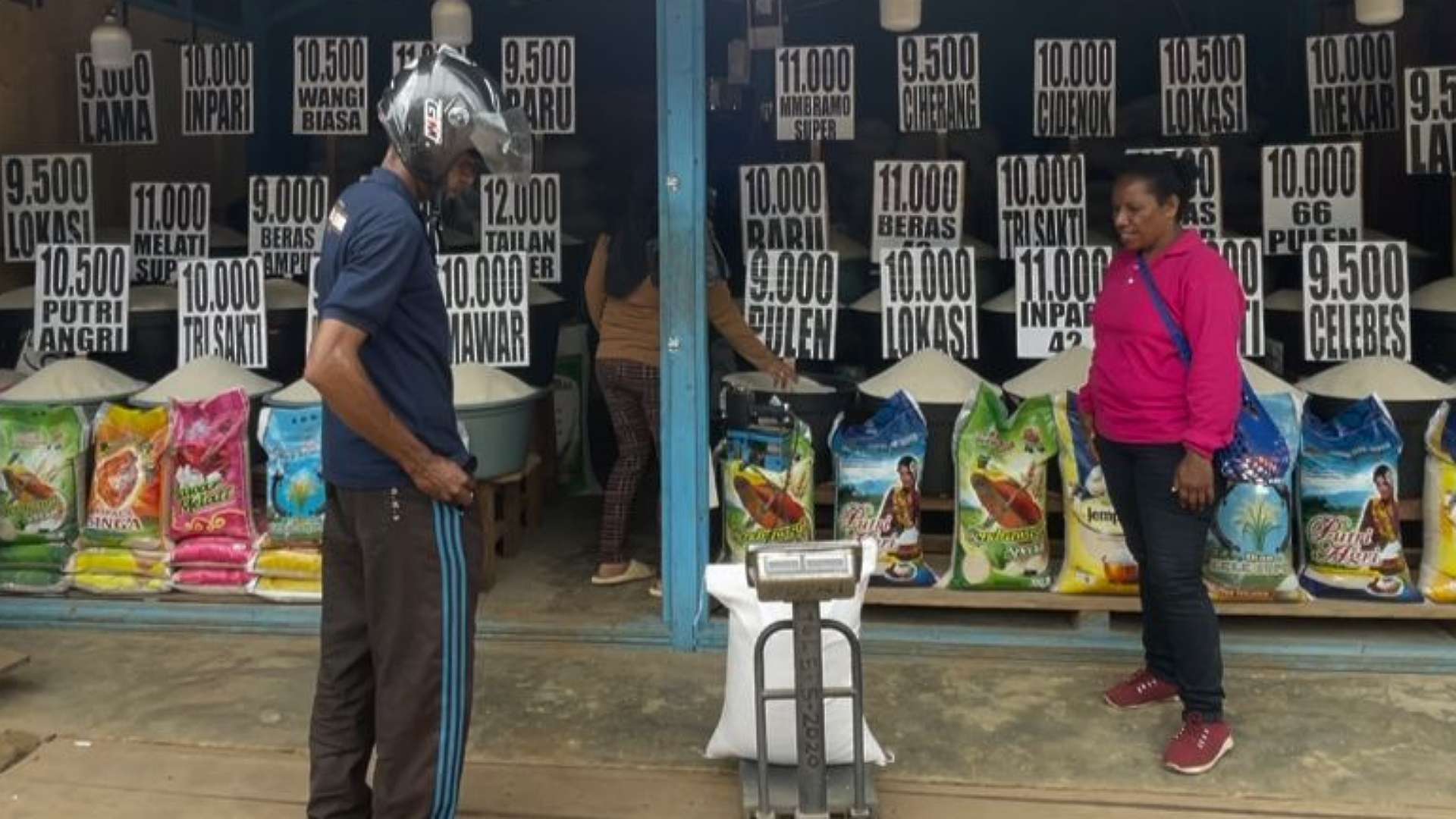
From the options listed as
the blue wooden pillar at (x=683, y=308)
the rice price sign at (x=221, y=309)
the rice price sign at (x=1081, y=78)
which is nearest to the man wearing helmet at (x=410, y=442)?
the blue wooden pillar at (x=683, y=308)

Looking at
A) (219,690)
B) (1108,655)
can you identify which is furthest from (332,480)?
(1108,655)

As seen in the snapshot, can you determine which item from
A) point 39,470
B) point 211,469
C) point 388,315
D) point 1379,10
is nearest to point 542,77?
point 211,469

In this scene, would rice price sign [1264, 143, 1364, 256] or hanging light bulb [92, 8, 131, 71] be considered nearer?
rice price sign [1264, 143, 1364, 256]

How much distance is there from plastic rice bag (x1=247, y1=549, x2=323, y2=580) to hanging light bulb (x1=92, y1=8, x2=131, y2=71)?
222cm

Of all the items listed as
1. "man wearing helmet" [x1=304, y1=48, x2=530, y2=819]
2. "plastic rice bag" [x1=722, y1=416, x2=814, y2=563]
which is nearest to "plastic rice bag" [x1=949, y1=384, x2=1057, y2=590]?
"plastic rice bag" [x1=722, y1=416, x2=814, y2=563]

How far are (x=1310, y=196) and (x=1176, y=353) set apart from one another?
2076mm

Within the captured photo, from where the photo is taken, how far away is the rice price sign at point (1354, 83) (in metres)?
5.55

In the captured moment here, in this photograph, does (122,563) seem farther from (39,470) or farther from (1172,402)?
(1172,402)

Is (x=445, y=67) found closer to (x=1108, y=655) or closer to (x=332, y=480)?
(x=332, y=480)

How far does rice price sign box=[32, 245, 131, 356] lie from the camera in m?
5.64

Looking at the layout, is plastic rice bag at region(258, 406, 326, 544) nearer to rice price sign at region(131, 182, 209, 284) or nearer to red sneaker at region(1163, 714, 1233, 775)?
rice price sign at region(131, 182, 209, 284)

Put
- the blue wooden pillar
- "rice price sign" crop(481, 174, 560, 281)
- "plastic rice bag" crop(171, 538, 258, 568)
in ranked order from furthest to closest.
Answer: "rice price sign" crop(481, 174, 560, 281), "plastic rice bag" crop(171, 538, 258, 568), the blue wooden pillar

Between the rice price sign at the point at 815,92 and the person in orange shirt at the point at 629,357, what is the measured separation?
2.42 ft

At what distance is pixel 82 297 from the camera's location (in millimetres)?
5633
